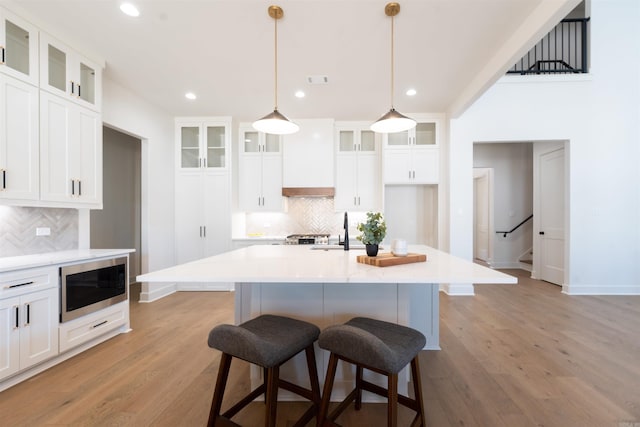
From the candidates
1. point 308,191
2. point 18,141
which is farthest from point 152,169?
point 308,191

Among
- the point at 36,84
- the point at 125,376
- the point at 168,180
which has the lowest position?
the point at 125,376

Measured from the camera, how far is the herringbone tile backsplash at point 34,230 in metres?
2.32

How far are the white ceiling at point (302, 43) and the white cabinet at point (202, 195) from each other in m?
0.85

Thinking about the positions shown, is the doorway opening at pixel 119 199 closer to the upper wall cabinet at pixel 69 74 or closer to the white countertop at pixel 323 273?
the upper wall cabinet at pixel 69 74

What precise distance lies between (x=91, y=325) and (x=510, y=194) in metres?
7.38

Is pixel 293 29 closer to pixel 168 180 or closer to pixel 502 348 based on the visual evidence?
pixel 168 180

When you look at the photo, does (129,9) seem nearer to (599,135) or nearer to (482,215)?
(599,135)

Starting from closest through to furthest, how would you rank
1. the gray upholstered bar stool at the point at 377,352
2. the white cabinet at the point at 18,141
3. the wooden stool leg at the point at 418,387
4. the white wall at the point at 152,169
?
the gray upholstered bar stool at the point at 377,352
the wooden stool leg at the point at 418,387
the white cabinet at the point at 18,141
the white wall at the point at 152,169

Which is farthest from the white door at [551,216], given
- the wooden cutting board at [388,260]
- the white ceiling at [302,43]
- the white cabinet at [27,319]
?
the white cabinet at [27,319]

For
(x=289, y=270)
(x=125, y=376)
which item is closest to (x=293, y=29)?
(x=289, y=270)

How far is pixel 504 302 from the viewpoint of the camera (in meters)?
3.65

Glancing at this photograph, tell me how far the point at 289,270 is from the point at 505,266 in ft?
20.4

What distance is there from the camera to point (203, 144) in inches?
174

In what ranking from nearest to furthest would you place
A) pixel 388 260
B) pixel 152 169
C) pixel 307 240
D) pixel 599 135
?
1. pixel 388 260
2. pixel 152 169
3. pixel 599 135
4. pixel 307 240
